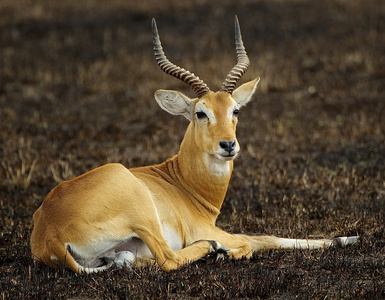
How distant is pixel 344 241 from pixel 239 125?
7404mm

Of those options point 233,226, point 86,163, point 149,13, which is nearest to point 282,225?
point 233,226

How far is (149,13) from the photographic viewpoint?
24.2 m

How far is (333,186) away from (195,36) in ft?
43.1

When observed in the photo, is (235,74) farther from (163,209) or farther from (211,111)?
(163,209)

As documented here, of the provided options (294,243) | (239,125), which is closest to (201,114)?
(294,243)

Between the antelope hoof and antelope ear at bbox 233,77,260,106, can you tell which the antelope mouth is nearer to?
antelope ear at bbox 233,77,260,106

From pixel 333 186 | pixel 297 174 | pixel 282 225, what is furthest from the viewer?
pixel 297 174

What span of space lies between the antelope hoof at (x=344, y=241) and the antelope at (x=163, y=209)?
0.01 m

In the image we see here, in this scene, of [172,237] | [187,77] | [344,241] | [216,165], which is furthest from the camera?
[187,77]

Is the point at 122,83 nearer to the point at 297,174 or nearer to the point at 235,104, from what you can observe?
the point at 297,174

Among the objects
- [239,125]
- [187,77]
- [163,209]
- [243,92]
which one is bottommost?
[239,125]

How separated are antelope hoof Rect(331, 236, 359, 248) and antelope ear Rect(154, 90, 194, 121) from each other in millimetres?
2252

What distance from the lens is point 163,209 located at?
711cm

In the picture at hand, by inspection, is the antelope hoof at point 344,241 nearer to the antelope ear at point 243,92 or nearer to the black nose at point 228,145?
the black nose at point 228,145
